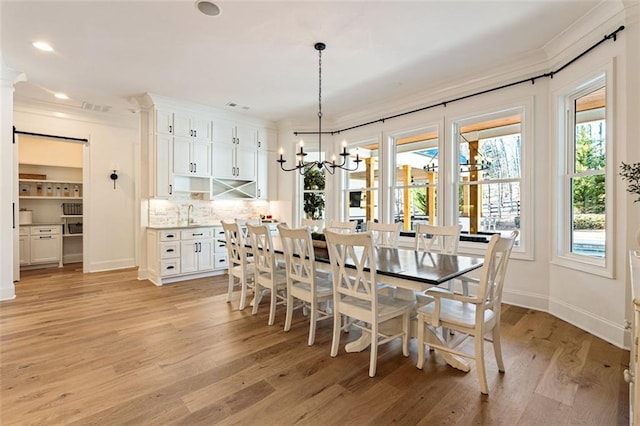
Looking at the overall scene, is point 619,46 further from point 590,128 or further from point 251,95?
point 251,95

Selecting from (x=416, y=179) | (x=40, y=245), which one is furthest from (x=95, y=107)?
(x=416, y=179)

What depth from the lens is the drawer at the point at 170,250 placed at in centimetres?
481

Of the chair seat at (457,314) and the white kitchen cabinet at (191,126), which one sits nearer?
the chair seat at (457,314)

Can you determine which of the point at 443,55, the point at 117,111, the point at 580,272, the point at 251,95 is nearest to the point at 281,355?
the point at 580,272

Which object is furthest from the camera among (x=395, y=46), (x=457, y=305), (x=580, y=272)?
(x=395, y=46)

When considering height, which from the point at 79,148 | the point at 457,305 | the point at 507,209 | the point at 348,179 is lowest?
the point at 457,305

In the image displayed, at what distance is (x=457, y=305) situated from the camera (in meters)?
2.40

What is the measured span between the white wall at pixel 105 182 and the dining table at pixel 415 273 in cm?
485

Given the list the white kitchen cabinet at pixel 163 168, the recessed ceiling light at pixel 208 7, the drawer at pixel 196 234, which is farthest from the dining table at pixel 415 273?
the white kitchen cabinet at pixel 163 168

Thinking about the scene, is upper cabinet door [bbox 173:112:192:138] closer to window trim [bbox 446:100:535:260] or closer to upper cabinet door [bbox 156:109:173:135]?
upper cabinet door [bbox 156:109:173:135]

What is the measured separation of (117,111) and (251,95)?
9.16 ft

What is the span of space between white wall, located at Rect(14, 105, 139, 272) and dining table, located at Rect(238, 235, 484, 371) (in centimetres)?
485

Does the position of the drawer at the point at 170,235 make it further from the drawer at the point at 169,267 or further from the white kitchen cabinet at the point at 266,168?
the white kitchen cabinet at the point at 266,168

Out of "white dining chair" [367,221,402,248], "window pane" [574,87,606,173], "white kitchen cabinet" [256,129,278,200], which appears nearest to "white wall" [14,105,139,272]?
"white kitchen cabinet" [256,129,278,200]
